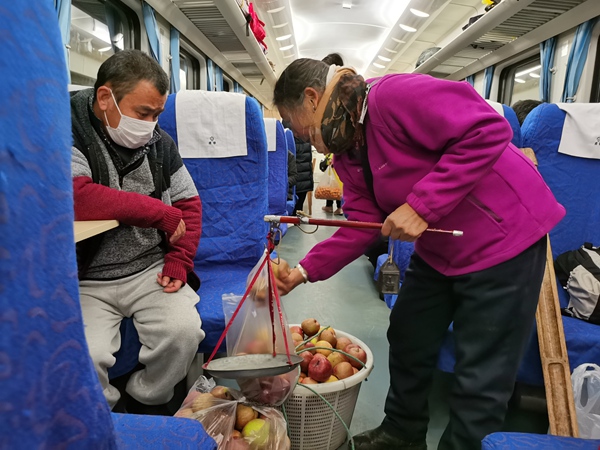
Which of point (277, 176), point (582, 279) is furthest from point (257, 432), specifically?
point (277, 176)

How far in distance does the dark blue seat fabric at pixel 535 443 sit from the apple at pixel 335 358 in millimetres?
822

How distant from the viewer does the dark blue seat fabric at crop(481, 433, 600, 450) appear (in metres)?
0.88

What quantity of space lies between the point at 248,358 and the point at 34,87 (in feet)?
3.53

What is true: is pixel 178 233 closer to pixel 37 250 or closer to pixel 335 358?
pixel 335 358

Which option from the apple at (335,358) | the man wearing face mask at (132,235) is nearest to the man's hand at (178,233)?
the man wearing face mask at (132,235)

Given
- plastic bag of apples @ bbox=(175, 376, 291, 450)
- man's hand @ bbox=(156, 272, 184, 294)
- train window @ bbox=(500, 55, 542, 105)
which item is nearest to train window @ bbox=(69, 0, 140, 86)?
man's hand @ bbox=(156, 272, 184, 294)

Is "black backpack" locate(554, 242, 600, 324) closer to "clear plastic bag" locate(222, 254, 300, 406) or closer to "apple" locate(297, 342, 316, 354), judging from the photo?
"apple" locate(297, 342, 316, 354)

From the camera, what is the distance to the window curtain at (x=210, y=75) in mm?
7777

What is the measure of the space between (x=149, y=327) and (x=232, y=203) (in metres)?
0.95

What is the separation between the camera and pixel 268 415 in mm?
1323

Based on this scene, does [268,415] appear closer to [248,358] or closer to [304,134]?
[248,358]

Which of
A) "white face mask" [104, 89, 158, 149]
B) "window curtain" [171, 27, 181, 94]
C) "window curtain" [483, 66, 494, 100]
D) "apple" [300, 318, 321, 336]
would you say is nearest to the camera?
"white face mask" [104, 89, 158, 149]

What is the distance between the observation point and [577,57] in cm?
507

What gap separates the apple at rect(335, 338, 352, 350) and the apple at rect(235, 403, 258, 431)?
580 mm
